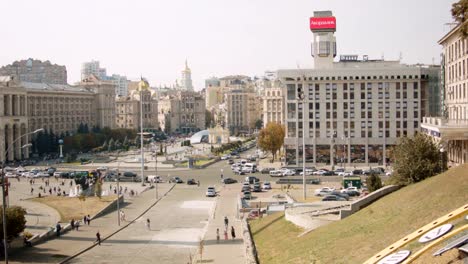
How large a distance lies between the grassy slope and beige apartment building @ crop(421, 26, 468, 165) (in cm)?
1506

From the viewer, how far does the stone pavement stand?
105 feet

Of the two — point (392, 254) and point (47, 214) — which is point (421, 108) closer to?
point (47, 214)

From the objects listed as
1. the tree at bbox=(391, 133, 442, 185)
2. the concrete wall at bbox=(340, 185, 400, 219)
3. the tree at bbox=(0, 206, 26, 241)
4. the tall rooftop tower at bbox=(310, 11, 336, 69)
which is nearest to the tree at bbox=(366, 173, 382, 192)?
the tree at bbox=(391, 133, 442, 185)

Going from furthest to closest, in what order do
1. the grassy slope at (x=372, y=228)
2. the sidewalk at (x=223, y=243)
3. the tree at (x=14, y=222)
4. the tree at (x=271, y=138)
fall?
the tree at (x=271, y=138) < the tree at (x=14, y=222) < the sidewalk at (x=223, y=243) < the grassy slope at (x=372, y=228)

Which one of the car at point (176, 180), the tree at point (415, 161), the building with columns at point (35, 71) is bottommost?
the car at point (176, 180)

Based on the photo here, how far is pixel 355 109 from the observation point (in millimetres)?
81938

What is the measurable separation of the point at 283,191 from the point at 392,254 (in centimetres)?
4175

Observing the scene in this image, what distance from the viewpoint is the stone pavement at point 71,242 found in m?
32.0

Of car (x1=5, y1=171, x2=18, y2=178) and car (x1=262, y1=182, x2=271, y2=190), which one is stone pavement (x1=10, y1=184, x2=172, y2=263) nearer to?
car (x1=262, y1=182, x2=271, y2=190)

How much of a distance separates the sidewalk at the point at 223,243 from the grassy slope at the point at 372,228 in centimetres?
176

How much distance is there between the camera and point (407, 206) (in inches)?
961

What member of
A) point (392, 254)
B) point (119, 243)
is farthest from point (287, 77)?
point (392, 254)

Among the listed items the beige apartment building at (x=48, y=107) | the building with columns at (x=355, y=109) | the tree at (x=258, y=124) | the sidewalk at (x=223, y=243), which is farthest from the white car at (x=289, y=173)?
the tree at (x=258, y=124)

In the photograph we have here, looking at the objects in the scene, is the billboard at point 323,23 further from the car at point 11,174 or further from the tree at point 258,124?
the tree at point 258,124
